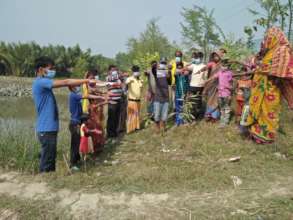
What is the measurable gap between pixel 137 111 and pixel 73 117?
2219mm

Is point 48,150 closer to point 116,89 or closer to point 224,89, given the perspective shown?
point 116,89

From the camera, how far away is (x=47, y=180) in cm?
436

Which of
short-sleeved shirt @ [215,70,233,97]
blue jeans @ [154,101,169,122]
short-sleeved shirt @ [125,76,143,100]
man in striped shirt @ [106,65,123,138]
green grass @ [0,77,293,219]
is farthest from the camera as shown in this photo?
short-sleeved shirt @ [125,76,143,100]

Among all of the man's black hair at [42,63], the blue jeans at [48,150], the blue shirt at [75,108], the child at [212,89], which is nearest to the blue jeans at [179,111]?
the child at [212,89]

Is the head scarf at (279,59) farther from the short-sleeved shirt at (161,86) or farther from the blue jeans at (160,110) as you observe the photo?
the blue jeans at (160,110)

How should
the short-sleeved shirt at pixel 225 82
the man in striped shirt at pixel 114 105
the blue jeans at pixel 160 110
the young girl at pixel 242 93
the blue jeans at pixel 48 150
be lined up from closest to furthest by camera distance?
1. the blue jeans at pixel 48 150
2. the young girl at pixel 242 93
3. the short-sleeved shirt at pixel 225 82
4. the blue jeans at pixel 160 110
5. the man in striped shirt at pixel 114 105

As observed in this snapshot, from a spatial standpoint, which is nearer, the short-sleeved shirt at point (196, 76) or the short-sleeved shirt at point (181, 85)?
the short-sleeved shirt at point (196, 76)

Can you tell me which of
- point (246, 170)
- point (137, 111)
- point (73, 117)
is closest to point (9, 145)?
point (73, 117)

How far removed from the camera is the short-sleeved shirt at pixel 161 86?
656 centimetres

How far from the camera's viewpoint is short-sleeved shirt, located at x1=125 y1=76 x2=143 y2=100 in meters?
7.04

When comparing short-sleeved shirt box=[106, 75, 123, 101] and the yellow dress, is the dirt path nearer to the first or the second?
the yellow dress

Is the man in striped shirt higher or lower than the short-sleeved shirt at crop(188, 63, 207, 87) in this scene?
lower

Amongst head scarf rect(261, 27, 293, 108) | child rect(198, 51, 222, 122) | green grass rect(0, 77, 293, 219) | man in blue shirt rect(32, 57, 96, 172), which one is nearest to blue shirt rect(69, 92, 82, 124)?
man in blue shirt rect(32, 57, 96, 172)

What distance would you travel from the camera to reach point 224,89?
652 centimetres
